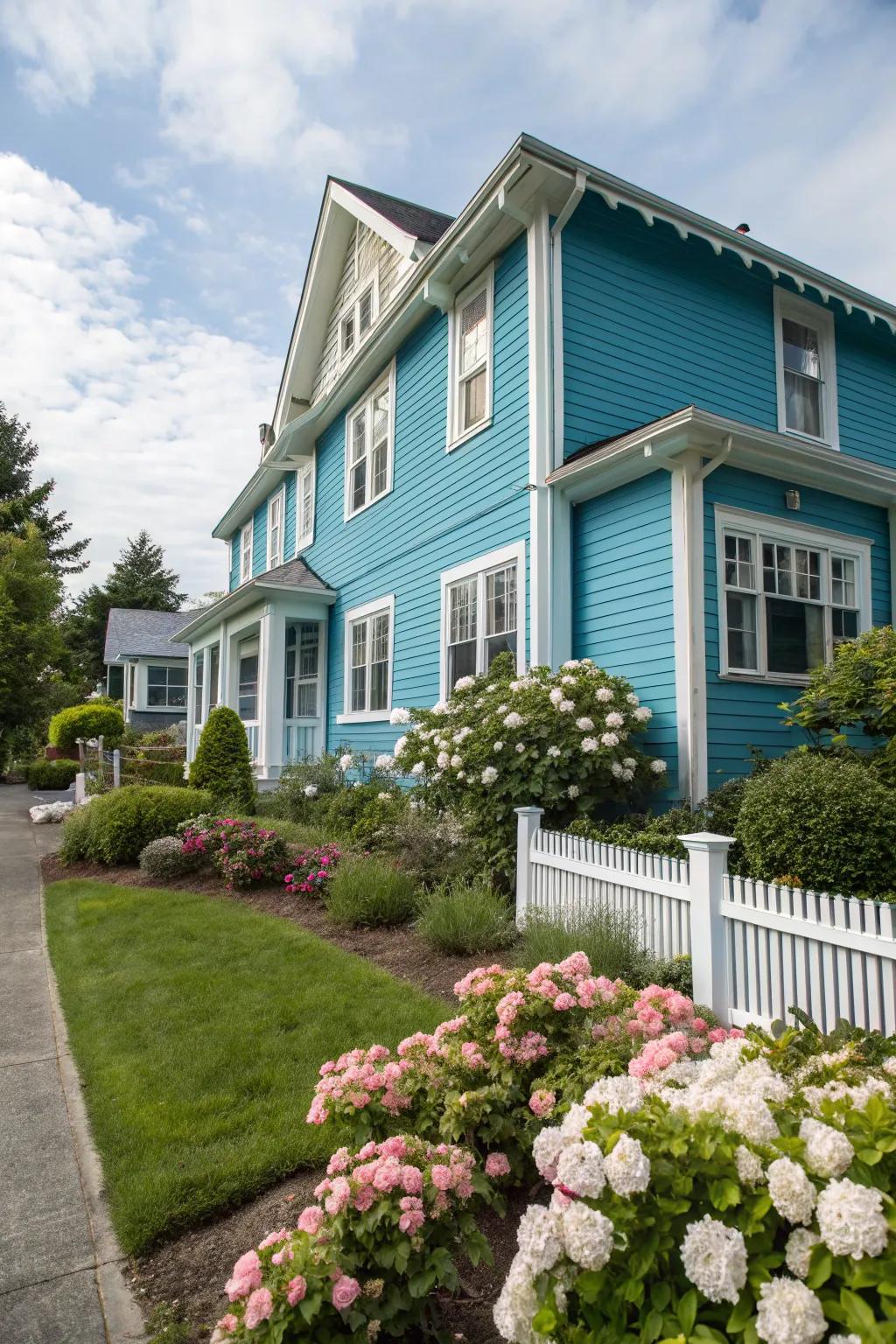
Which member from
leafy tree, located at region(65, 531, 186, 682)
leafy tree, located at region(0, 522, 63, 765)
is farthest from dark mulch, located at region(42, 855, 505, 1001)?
leafy tree, located at region(65, 531, 186, 682)

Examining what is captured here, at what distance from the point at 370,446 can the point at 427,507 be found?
8.58 feet

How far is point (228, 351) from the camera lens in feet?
41.1

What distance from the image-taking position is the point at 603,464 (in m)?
7.41

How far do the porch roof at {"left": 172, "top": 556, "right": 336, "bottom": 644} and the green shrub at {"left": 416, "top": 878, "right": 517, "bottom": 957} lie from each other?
28.8ft

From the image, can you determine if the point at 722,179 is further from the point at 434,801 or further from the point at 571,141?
the point at 434,801

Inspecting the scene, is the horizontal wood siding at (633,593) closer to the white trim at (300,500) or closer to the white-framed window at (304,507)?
the white trim at (300,500)

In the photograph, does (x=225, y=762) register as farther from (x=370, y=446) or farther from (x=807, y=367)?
(x=807, y=367)

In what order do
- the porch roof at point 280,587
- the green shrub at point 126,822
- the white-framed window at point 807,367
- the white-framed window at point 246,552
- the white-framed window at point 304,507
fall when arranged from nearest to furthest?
the green shrub at point 126,822 < the white-framed window at point 807,367 < the porch roof at point 280,587 < the white-framed window at point 304,507 < the white-framed window at point 246,552

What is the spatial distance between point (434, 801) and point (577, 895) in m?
2.63

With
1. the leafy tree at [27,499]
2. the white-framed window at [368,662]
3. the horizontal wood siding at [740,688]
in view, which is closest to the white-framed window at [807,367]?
the horizontal wood siding at [740,688]

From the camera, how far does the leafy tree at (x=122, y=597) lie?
142 feet

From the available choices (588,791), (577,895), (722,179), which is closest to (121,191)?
(722,179)

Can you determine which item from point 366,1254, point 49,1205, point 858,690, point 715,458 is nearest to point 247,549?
point 715,458

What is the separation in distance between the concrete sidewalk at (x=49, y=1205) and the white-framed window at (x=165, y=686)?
25.9 metres
